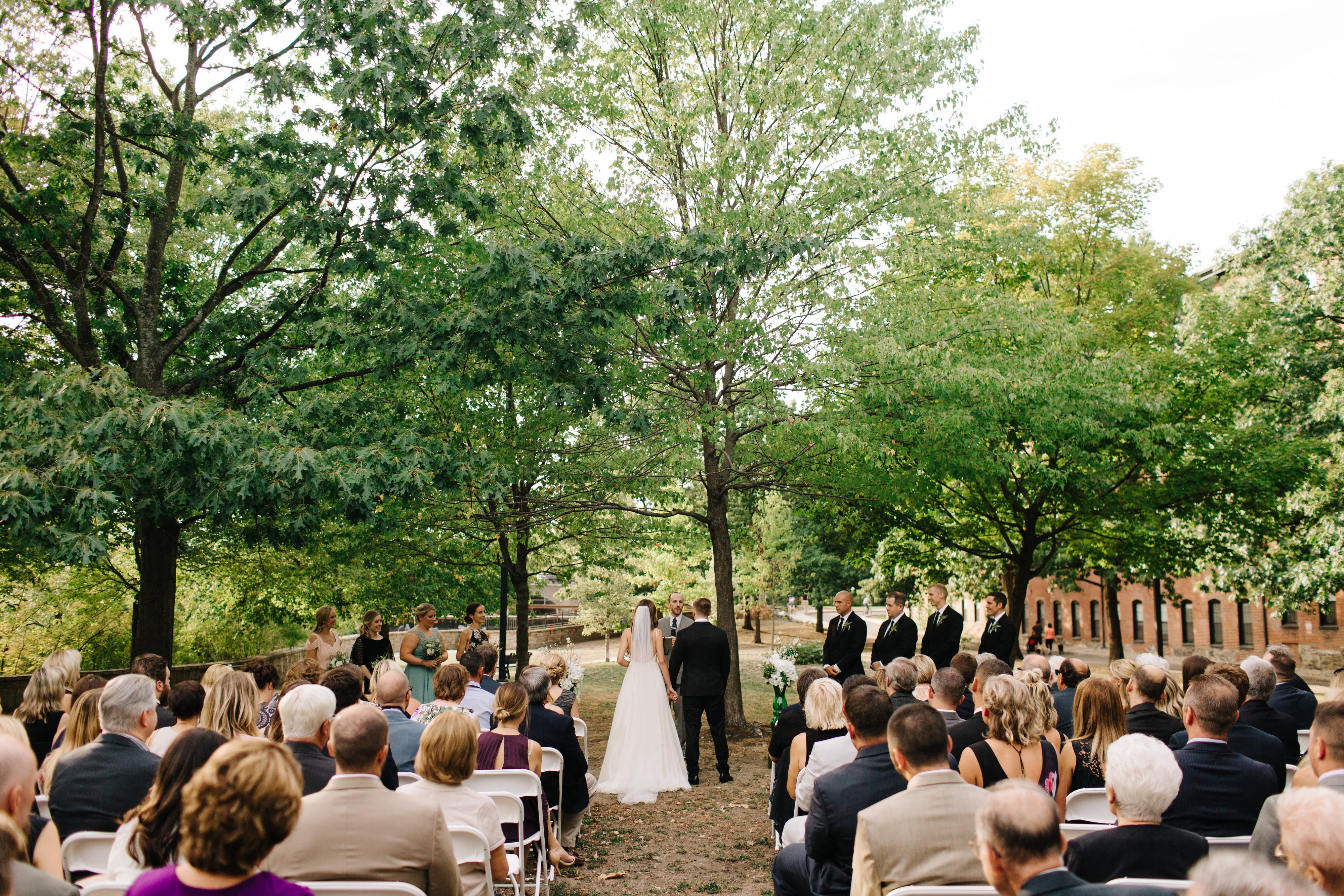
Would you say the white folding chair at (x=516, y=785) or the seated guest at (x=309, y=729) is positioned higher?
the seated guest at (x=309, y=729)

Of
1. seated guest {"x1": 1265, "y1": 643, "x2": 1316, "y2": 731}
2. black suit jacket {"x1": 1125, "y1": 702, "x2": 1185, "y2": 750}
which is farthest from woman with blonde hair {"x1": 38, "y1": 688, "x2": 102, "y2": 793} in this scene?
seated guest {"x1": 1265, "y1": 643, "x2": 1316, "y2": 731}

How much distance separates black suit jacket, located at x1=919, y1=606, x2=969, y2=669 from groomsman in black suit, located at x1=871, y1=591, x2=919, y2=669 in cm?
19

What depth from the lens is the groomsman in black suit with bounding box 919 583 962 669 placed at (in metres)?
10.6

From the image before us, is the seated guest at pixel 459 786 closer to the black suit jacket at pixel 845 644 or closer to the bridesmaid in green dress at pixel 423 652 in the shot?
the bridesmaid in green dress at pixel 423 652

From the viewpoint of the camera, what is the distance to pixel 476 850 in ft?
15.3

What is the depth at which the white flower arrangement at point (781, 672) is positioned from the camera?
1110 cm

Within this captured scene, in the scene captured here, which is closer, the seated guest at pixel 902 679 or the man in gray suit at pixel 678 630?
the seated guest at pixel 902 679

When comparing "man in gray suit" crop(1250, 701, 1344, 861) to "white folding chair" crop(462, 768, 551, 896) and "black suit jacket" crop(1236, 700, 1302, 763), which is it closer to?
"black suit jacket" crop(1236, 700, 1302, 763)

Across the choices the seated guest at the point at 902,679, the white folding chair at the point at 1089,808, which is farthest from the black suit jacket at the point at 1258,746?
the seated guest at the point at 902,679

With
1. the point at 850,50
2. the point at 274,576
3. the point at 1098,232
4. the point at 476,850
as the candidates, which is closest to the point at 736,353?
the point at 850,50

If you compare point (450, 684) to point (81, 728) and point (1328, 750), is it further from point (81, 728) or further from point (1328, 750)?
point (1328, 750)

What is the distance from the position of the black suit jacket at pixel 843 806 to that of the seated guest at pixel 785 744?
1.79 m

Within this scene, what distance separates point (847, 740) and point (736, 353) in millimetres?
6754

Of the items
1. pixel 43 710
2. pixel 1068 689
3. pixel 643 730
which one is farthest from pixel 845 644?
pixel 43 710
